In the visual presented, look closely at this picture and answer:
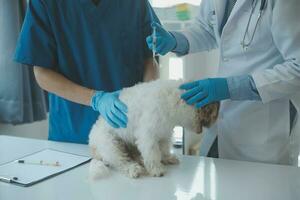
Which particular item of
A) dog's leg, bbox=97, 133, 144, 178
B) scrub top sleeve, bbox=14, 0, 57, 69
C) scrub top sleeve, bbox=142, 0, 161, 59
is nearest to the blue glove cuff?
dog's leg, bbox=97, 133, 144, 178

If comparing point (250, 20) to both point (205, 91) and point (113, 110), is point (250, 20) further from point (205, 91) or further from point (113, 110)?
point (113, 110)

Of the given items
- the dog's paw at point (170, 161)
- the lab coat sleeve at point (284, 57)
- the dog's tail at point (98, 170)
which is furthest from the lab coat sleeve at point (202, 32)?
the dog's tail at point (98, 170)

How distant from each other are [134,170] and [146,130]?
0.15 m

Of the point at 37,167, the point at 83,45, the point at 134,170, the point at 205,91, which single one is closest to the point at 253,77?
the point at 205,91

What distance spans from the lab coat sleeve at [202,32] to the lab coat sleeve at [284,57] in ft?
1.31

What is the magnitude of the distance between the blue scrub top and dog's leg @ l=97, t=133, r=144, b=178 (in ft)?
1.00

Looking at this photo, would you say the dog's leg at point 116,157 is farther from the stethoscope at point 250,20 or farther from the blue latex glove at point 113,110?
the stethoscope at point 250,20

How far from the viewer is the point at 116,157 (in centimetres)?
124

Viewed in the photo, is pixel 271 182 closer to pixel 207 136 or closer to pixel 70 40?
pixel 207 136

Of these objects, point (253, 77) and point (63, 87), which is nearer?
point (253, 77)

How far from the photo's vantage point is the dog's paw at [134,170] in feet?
3.95

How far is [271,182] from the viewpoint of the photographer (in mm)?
1155

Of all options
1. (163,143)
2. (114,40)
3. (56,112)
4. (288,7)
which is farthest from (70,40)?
(288,7)

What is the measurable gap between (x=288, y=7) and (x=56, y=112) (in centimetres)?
100
